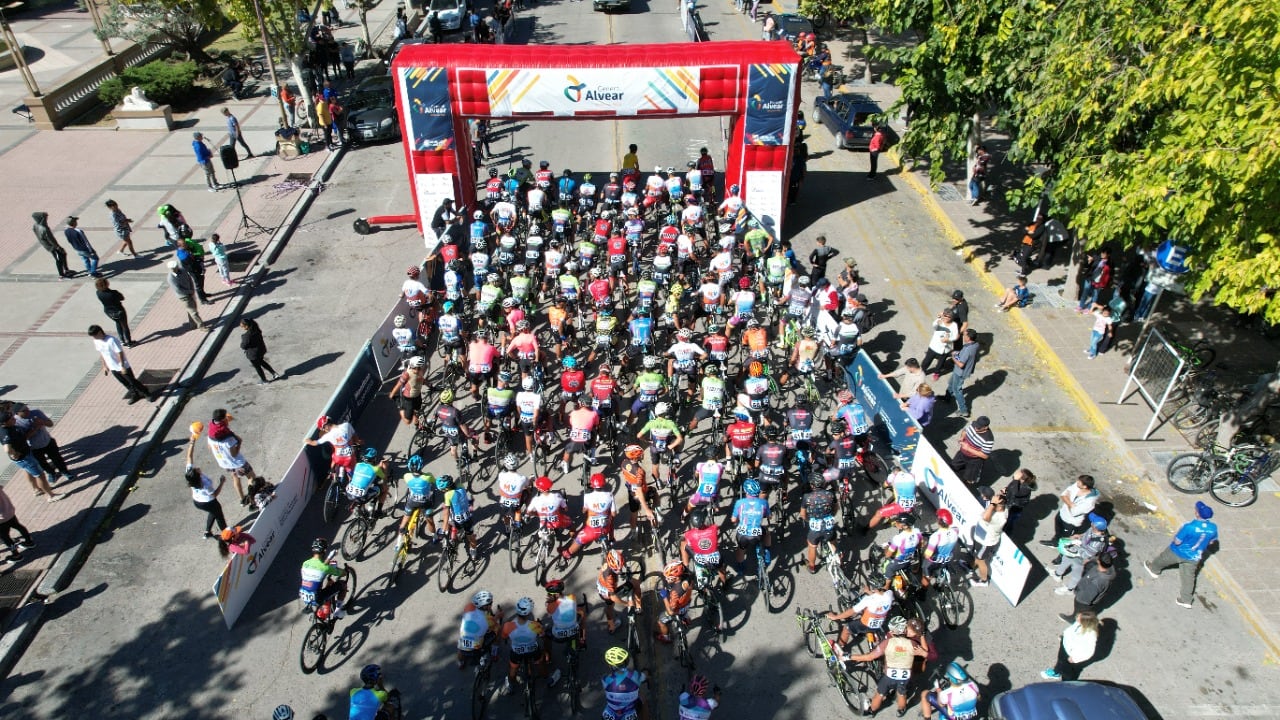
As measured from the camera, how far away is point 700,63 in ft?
64.3

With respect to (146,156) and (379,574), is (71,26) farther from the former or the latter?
(379,574)

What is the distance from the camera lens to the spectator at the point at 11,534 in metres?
11.8

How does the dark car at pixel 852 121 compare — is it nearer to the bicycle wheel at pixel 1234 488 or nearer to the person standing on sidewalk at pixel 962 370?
the person standing on sidewalk at pixel 962 370

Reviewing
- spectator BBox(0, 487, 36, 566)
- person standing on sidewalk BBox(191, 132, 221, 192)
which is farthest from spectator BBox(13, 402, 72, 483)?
person standing on sidewalk BBox(191, 132, 221, 192)

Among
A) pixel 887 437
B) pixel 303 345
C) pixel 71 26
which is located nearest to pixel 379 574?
pixel 303 345

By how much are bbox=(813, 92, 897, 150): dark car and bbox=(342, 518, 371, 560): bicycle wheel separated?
2120 centimetres

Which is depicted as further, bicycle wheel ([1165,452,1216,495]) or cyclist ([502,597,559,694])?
bicycle wheel ([1165,452,1216,495])

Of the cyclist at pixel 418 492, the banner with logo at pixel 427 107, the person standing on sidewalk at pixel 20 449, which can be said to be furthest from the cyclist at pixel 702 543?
the banner with logo at pixel 427 107

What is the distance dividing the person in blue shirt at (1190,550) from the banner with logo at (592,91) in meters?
14.3

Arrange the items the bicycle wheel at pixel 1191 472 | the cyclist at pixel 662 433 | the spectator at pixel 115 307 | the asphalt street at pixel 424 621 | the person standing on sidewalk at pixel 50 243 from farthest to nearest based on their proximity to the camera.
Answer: the person standing on sidewalk at pixel 50 243
the spectator at pixel 115 307
the bicycle wheel at pixel 1191 472
the cyclist at pixel 662 433
the asphalt street at pixel 424 621

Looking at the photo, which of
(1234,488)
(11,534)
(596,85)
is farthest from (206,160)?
(1234,488)

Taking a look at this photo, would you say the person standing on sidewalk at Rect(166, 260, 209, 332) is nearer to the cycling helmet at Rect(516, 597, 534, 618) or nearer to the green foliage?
the cycling helmet at Rect(516, 597, 534, 618)

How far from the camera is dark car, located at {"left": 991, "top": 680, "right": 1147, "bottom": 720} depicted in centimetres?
905

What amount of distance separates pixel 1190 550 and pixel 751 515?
256 inches
